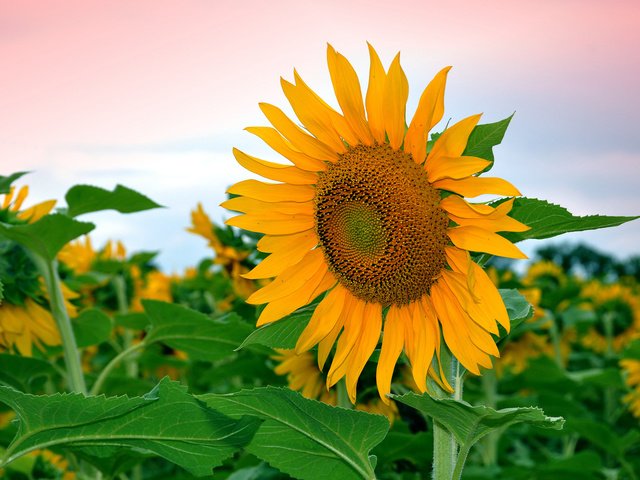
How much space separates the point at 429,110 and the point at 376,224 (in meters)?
0.26

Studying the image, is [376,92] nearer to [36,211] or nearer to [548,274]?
[36,211]

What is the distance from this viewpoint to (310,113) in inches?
57.0

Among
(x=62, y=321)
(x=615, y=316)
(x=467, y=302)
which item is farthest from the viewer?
(x=615, y=316)

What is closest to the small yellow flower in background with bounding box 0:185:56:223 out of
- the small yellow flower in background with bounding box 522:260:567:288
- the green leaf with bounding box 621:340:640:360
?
the green leaf with bounding box 621:340:640:360

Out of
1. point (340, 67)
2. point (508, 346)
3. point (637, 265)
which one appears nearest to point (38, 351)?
point (340, 67)

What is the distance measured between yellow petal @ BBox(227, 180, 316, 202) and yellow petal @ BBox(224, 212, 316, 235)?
0.10 ft

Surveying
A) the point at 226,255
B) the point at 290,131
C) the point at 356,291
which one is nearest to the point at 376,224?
the point at 356,291

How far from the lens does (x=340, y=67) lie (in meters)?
1.41

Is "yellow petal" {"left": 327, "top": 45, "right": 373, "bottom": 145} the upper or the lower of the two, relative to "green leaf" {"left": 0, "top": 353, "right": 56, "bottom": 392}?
upper

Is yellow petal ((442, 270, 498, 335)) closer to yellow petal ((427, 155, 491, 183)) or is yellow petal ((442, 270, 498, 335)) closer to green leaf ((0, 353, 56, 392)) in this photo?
yellow petal ((427, 155, 491, 183))

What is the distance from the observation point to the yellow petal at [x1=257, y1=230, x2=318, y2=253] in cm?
152

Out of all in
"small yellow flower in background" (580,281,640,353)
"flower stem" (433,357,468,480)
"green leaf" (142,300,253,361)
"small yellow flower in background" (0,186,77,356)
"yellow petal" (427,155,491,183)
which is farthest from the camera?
"small yellow flower in background" (580,281,640,353)

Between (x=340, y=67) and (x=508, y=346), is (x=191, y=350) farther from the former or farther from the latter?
(x=508, y=346)

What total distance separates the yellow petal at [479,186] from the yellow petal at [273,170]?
28 centimetres
